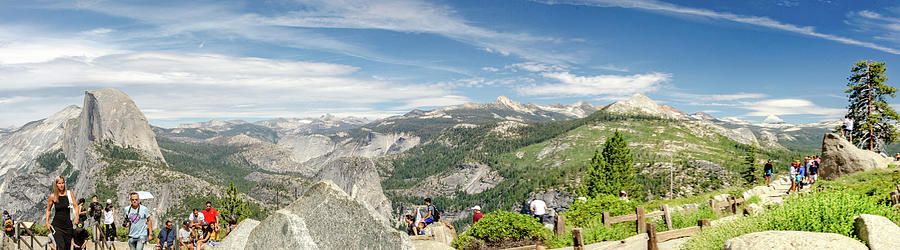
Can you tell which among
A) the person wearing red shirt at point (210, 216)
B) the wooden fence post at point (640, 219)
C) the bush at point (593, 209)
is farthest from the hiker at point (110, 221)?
the wooden fence post at point (640, 219)

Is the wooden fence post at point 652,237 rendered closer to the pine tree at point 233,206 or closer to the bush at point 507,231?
the bush at point 507,231

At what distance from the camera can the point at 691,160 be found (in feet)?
568

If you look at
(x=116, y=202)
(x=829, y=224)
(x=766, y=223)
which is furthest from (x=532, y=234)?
(x=116, y=202)

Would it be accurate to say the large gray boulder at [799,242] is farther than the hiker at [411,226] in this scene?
No

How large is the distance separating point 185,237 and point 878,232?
21.6 m

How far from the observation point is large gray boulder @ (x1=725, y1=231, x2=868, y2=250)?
688cm

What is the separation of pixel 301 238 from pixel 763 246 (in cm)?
767

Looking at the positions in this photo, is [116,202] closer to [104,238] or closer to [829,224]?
[104,238]

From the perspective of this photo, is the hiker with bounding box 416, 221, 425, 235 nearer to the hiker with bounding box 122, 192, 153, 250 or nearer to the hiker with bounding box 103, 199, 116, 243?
the hiker with bounding box 122, 192, 153, 250

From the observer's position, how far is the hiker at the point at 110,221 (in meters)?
18.2

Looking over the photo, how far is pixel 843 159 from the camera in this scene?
96.3 ft

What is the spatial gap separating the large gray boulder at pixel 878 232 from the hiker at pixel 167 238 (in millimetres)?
21490

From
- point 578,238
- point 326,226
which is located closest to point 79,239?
point 326,226

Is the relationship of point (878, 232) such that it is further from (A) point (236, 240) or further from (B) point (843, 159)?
Result: (B) point (843, 159)
